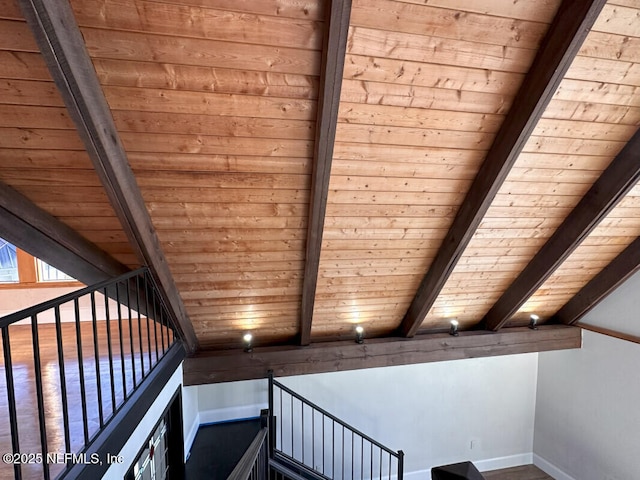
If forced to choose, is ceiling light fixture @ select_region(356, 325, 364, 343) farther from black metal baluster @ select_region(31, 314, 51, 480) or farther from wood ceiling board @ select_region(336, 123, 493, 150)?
black metal baluster @ select_region(31, 314, 51, 480)

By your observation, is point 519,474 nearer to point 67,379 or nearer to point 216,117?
point 67,379

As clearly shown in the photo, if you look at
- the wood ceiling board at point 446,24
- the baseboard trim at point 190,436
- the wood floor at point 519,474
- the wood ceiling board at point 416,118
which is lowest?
the wood floor at point 519,474

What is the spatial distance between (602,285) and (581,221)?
5.98ft

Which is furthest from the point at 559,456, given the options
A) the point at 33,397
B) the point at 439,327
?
the point at 33,397

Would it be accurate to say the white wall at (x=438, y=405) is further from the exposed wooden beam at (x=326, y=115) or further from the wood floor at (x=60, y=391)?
the exposed wooden beam at (x=326, y=115)

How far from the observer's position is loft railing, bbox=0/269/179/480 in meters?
1.45

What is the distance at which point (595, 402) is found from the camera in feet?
15.3

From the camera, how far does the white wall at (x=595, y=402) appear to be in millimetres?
4266

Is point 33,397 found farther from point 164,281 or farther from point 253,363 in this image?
point 253,363

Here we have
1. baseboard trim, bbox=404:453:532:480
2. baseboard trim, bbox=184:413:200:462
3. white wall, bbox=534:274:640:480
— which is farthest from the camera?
baseboard trim, bbox=404:453:532:480

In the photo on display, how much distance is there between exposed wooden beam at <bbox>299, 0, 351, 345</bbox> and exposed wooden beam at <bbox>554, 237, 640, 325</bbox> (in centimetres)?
371

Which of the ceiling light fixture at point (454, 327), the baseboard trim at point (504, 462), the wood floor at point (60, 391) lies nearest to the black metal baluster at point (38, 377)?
the wood floor at point (60, 391)

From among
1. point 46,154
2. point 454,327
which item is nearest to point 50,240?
point 46,154

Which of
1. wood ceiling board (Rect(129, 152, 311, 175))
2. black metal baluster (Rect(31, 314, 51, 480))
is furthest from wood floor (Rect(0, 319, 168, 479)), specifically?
wood ceiling board (Rect(129, 152, 311, 175))
